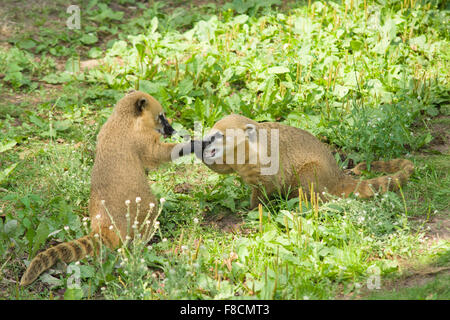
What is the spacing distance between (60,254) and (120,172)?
91 centimetres

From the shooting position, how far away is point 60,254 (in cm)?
452

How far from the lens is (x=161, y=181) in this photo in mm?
6121

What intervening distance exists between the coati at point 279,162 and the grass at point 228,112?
217mm

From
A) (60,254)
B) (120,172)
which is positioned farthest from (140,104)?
(60,254)

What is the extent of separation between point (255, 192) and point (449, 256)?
187 centimetres

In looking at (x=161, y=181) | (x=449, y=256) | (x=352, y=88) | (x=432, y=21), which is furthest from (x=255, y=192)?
(x=432, y=21)

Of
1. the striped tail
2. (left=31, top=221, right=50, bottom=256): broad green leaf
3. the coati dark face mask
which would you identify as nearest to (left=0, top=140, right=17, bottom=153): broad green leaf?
(left=31, top=221, right=50, bottom=256): broad green leaf

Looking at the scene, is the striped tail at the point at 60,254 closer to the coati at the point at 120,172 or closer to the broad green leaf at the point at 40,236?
the coati at the point at 120,172

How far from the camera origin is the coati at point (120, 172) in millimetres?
4617

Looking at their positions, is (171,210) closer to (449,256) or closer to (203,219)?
(203,219)

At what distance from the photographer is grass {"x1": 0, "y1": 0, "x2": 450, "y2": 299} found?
439 cm

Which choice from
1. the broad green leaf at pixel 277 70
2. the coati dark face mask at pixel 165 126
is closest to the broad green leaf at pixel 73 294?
the coati dark face mask at pixel 165 126

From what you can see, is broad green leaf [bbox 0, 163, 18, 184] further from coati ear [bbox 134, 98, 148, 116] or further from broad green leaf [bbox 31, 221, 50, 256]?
coati ear [bbox 134, 98, 148, 116]

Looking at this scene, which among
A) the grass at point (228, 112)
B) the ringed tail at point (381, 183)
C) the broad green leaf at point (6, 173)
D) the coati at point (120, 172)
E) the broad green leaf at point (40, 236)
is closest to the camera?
the grass at point (228, 112)
